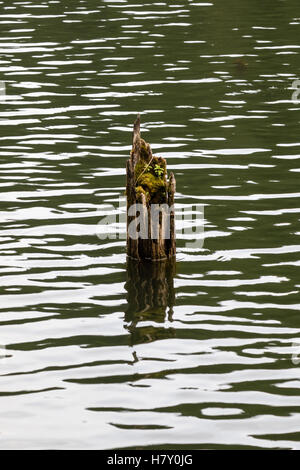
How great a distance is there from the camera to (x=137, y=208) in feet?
44.8

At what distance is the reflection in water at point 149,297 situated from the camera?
11789 mm

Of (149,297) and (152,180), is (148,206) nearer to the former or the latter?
(152,180)

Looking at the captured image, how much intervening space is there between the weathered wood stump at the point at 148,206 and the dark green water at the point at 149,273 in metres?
0.47

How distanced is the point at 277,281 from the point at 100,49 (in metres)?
15.5

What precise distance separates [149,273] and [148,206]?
882mm

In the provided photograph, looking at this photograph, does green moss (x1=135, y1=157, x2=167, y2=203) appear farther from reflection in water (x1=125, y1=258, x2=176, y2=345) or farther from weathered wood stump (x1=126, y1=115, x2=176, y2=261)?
reflection in water (x1=125, y1=258, x2=176, y2=345)

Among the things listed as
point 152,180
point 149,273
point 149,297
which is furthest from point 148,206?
point 149,297

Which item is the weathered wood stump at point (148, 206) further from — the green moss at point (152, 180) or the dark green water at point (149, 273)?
the dark green water at point (149, 273)

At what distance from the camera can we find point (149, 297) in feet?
42.2

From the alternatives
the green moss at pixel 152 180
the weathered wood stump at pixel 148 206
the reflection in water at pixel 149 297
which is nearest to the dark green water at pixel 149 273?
the reflection in water at pixel 149 297

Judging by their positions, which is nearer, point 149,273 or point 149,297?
point 149,297

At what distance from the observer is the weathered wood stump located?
1358 cm
